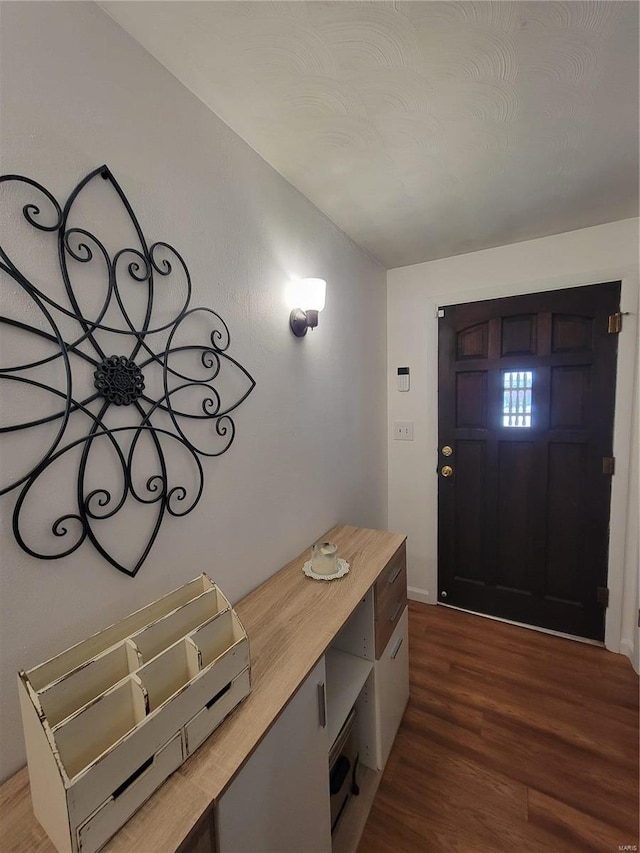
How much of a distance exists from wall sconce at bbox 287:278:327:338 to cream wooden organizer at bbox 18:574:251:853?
1096mm

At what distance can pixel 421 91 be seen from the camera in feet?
3.54

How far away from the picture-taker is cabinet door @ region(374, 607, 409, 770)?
1.41 metres

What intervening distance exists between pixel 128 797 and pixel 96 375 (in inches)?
31.4

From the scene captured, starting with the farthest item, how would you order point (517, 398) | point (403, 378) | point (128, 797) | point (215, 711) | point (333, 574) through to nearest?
point (403, 378) → point (517, 398) → point (333, 574) → point (215, 711) → point (128, 797)

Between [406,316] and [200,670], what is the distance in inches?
92.0

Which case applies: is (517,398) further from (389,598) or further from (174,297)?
(174,297)

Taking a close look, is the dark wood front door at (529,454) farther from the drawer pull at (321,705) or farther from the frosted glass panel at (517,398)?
the drawer pull at (321,705)

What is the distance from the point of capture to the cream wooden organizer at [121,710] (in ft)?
1.77

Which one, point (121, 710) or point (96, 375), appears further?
point (96, 375)

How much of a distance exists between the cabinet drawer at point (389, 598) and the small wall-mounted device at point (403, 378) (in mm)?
1231

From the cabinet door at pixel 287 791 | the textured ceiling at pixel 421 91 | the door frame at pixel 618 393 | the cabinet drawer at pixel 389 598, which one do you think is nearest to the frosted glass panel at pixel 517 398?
the door frame at pixel 618 393

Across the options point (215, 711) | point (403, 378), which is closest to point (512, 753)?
point (215, 711)

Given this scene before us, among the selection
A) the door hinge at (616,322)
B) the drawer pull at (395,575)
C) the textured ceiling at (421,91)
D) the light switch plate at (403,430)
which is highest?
the textured ceiling at (421,91)

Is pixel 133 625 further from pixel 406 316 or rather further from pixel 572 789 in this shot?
pixel 406 316
